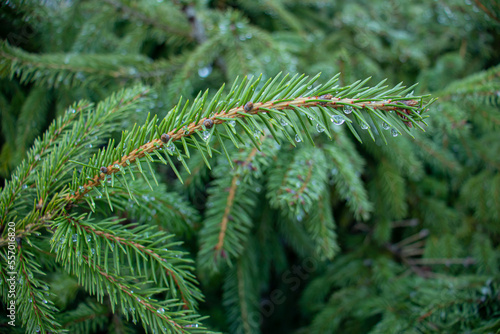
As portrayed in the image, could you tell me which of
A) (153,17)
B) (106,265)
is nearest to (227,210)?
(106,265)

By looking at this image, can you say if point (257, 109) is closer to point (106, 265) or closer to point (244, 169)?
point (244, 169)

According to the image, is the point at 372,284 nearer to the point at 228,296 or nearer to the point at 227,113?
the point at 228,296

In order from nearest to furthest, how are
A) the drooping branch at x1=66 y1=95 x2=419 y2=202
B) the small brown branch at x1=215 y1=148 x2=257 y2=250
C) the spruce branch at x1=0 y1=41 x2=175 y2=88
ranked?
the drooping branch at x1=66 y1=95 x2=419 y2=202 < the small brown branch at x1=215 y1=148 x2=257 y2=250 < the spruce branch at x1=0 y1=41 x2=175 y2=88

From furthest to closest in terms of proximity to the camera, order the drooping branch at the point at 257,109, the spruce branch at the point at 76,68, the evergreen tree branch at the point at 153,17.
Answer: the evergreen tree branch at the point at 153,17
the spruce branch at the point at 76,68
the drooping branch at the point at 257,109

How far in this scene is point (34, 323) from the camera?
58 centimetres

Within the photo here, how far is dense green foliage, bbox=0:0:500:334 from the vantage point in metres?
0.57

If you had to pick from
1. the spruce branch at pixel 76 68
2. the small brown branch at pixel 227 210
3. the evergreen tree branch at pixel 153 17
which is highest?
the evergreen tree branch at pixel 153 17

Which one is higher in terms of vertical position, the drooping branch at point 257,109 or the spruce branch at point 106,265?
the drooping branch at point 257,109

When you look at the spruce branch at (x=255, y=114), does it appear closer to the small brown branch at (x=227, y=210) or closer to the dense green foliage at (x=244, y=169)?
the dense green foliage at (x=244, y=169)

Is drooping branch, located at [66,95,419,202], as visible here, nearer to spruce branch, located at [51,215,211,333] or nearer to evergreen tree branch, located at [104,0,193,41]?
spruce branch, located at [51,215,211,333]

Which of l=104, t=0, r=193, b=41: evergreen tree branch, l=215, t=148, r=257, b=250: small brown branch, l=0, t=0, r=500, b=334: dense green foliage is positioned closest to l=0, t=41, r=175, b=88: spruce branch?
l=0, t=0, r=500, b=334: dense green foliage

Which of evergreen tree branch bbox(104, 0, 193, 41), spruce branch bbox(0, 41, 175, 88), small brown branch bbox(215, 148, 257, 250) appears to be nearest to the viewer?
small brown branch bbox(215, 148, 257, 250)

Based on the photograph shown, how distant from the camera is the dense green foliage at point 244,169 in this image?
0.57 m

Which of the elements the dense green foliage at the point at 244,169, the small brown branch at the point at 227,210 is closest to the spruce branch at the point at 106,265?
the dense green foliage at the point at 244,169
